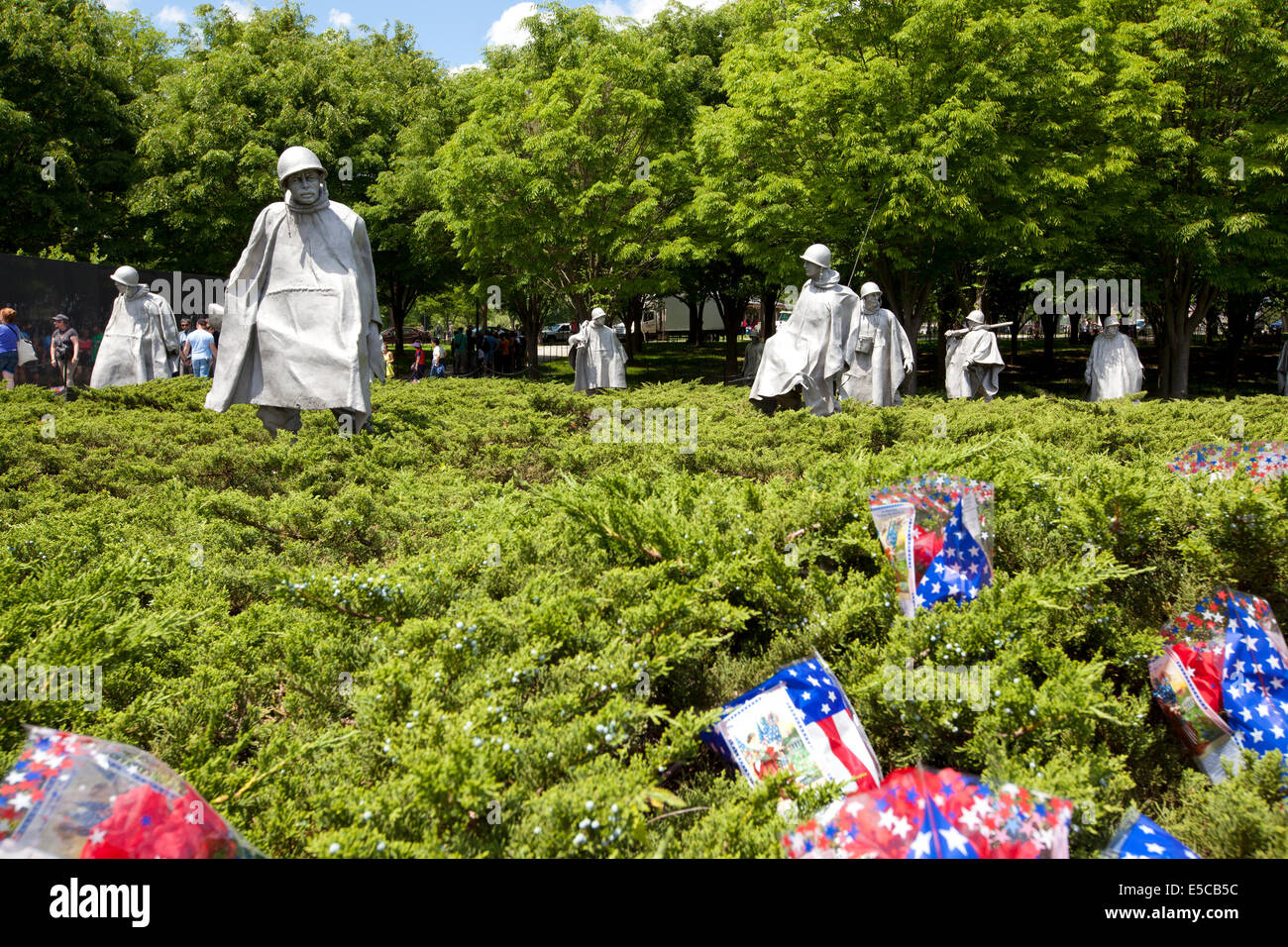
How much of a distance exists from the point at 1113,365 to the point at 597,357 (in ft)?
34.2

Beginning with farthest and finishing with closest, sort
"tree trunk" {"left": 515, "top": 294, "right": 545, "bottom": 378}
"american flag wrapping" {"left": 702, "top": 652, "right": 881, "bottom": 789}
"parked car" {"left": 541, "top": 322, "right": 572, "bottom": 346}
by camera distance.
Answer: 1. "parked car" {"left": 541, "top": 322, "right": 572, "bottom": 346}
2. "tree trunk" {"left": 515, "top": 294, "right": 545, "bottom": 378}
3. "american flag wrapping" {"left": 702, "top": 652, "right": 881, "bottom": 789}

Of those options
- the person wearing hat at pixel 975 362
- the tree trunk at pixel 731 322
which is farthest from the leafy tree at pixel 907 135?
the tree trunk at pixel 731 322

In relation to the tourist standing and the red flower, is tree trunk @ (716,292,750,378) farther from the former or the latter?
the red flower

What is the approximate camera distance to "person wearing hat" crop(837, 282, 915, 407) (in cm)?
1622

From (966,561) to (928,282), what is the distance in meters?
22.2

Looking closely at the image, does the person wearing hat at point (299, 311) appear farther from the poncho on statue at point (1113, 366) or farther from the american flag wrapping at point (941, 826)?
the poncho on statue at point (1113, 366)

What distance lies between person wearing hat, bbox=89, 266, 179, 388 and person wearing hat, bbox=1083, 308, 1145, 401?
16.6 metres

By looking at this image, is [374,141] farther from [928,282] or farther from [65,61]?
[928,282]

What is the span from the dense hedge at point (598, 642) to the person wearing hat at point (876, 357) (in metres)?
11.1

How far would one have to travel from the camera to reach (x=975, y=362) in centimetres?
1908

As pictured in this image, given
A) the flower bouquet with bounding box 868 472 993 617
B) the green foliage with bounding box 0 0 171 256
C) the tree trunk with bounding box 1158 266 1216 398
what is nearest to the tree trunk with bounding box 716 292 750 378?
the tree trunk with bounding box 1158 266 1216 398

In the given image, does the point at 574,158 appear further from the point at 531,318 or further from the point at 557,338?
the point at 557,338

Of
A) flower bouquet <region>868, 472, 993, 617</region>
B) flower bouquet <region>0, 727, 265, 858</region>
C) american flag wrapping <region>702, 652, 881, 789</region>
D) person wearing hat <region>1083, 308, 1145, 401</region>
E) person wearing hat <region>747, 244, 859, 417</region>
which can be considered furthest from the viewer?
person wearing hat <region>1083, 308, 1145, 401</region>

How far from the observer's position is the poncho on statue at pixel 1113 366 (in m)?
18.0
